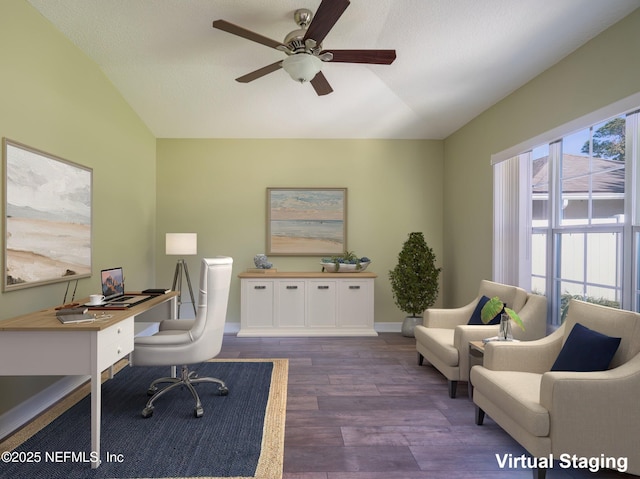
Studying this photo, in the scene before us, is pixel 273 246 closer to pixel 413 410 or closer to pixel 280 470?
pixel 413 410

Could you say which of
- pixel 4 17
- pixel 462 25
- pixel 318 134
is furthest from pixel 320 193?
pixel 4 17

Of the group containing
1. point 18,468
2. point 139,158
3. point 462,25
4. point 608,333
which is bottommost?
point 18,468

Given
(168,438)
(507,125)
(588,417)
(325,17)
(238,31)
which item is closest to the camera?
(588,417)

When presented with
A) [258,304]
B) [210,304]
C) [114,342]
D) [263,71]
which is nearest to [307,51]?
[263,71]

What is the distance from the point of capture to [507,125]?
392 cm

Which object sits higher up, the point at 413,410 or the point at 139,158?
the point at 139,158

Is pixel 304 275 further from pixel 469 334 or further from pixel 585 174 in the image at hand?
pixel 585 174

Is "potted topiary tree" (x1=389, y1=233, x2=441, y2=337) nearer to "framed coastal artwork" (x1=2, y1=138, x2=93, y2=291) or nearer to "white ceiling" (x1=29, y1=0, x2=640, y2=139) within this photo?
"white ceiling" (x1=29, y1=0, x2=640, y2=139)

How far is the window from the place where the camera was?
256 centimetres

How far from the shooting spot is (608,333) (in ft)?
7.45

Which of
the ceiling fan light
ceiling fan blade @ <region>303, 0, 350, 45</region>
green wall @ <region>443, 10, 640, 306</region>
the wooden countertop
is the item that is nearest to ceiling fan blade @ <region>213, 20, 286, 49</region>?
the ceiling fan light

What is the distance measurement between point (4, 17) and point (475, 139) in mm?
4541

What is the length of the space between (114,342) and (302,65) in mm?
2183

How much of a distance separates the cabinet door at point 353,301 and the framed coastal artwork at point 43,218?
3.00 m
